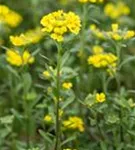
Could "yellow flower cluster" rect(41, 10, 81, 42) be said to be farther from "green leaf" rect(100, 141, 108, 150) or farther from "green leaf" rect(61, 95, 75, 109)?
"green leaf" rect(100, 141, 108, 150)

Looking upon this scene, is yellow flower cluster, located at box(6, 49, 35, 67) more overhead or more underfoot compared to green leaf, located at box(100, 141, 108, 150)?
more overhead

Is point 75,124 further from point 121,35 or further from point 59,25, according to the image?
point 59,25

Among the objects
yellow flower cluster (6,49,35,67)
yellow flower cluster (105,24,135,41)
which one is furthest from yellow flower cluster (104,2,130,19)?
yellow flower cluster (105,24,135,41)

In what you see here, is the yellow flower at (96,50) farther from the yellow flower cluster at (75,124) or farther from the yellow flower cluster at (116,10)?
the yellow flower cluster at (116,10)

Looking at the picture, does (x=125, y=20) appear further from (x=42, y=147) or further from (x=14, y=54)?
(x=42, y=147)

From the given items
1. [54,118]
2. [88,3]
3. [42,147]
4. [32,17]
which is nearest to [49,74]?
[54,118]

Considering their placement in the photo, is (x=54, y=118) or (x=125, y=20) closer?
(x=54, y=118)

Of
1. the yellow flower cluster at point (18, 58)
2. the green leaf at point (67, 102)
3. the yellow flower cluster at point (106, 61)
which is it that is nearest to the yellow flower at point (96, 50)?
the yellow flower cluster at point (106, 61)

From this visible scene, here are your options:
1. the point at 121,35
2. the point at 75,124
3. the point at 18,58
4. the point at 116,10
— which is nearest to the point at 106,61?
the point at 121,35
